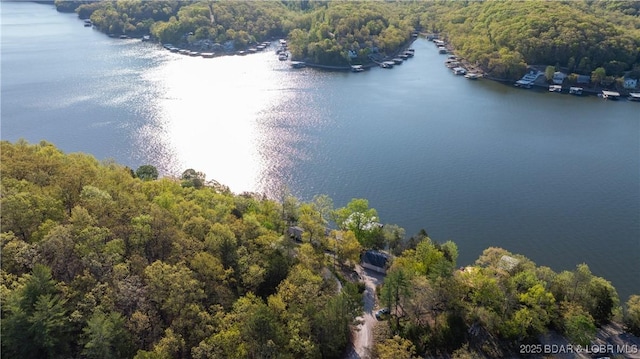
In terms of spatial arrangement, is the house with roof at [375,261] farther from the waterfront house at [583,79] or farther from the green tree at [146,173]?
the waterfront house at [583,79]

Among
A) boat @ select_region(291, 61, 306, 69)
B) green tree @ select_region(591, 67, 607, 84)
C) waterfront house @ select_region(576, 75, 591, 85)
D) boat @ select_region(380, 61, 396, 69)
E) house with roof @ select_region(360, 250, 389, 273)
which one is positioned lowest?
house with roof @ select_region(360, 250, 389, 273)

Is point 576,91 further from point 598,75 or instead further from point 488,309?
point 488,309

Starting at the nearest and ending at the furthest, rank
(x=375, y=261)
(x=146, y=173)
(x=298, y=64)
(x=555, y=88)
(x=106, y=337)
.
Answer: (x=106, y=337) → (x=375, y=261) → (x=146, y=173) → (x=555, y=88) → (x=298, y=64)

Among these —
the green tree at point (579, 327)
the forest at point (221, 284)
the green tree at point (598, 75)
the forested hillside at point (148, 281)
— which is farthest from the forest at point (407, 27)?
the forested hillside at point (148, 281)

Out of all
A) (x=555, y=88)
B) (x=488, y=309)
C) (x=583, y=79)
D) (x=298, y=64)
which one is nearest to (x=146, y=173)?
(x=488, y=309)

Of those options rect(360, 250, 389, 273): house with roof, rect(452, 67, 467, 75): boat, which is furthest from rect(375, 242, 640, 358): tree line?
rect(452, 67, 467, 75): boat

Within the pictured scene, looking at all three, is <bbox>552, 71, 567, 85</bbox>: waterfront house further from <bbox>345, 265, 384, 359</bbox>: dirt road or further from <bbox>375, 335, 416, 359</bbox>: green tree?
<bbox>375, 335, 416, 359</bbox>: green tree
